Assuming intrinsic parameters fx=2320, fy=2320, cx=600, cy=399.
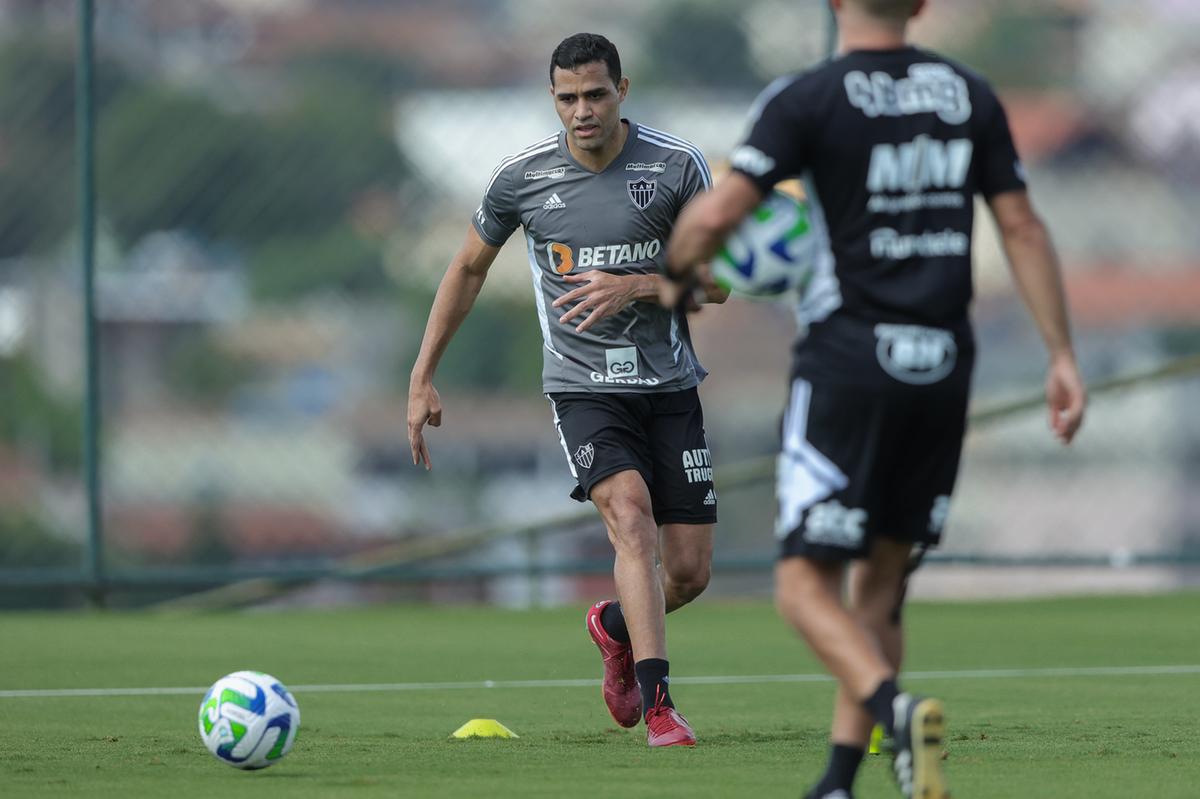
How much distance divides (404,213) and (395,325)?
Answer: 281cm

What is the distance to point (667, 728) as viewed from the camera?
6527mm

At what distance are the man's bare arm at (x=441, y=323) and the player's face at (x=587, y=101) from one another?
1.60 ft

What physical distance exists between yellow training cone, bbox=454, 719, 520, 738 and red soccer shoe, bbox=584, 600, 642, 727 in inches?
14.7

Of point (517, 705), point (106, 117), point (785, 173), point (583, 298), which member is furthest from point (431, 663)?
point (106, 117)

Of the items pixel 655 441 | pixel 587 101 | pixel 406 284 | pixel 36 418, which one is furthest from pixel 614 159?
pixel 36 418

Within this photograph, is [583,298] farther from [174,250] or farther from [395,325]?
[395,325]

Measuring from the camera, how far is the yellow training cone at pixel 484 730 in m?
6.74

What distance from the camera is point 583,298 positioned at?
23.5 feet

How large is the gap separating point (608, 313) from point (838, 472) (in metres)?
2.38

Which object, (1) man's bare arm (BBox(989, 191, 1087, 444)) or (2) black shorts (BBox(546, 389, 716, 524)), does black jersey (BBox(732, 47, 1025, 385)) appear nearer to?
(1) man's bare arm (BBox(989, 191, 1087, 444))

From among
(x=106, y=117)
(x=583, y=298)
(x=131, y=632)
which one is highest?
(x=106, y=117)

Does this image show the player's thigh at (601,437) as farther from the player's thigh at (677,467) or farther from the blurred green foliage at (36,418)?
the blurred green foliage at (36,418)

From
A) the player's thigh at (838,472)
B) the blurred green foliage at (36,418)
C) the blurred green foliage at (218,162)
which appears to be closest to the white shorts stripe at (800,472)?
the player's thigh at (838,472)

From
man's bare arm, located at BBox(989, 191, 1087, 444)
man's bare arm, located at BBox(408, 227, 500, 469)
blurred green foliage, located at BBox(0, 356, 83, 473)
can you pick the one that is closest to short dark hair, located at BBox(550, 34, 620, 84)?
man's bare arm, located at BBox(408, 227, 500, 469)
